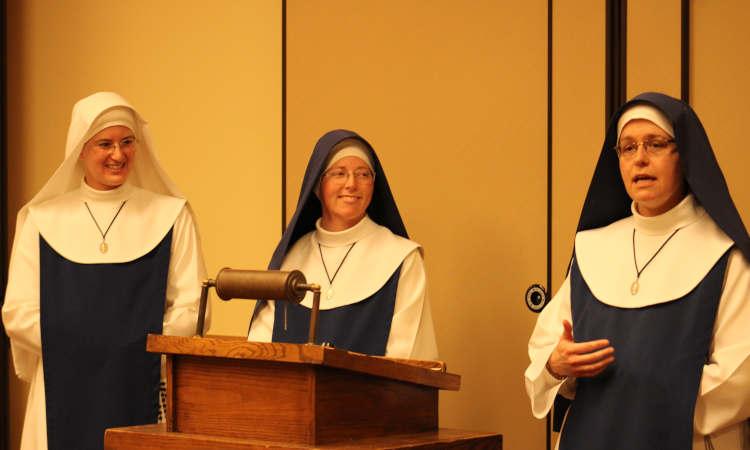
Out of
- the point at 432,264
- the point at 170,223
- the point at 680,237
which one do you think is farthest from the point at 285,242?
the point at 680,237

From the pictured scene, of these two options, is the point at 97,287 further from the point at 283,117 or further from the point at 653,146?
the point at 653,146

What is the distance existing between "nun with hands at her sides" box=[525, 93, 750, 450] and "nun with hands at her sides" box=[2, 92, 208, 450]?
62.3 inches

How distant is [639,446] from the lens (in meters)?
2.37

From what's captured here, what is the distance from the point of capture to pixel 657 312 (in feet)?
8.11

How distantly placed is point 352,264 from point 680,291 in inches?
53.0

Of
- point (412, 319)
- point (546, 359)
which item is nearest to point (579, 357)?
point (546, 359)

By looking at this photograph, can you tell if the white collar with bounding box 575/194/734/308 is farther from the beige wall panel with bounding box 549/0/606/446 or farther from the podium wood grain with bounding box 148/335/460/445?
the beige wall panel with bounding box 549/0/606/446

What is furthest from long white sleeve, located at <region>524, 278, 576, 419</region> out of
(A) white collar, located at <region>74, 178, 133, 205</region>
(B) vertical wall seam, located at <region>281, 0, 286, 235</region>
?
(B) vertical wall seam, located at <region>281, 0, 286, 235</region>

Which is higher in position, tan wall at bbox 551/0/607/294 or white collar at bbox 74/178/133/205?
tan wall at bbox 551/0/607/294

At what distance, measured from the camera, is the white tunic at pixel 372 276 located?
3.16 m

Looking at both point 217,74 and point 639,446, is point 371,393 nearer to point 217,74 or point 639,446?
point 639,446

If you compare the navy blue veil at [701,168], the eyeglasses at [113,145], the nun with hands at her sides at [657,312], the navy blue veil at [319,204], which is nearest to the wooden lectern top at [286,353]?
the nun with hands at her sides at [657,312]

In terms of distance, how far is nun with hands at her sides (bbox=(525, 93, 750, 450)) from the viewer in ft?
7.68

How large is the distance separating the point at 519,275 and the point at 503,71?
39.7 inches
